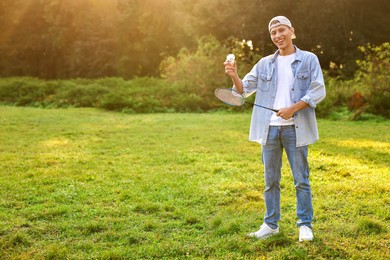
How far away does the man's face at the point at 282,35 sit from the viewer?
4254 millimetres

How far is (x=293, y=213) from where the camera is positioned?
5.37 meters

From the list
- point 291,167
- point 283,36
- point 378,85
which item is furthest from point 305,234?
point 378,85

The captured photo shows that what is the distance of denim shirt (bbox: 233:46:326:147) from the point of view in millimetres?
4163

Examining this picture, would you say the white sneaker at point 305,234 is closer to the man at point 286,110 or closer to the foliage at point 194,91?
the man at point 286,110

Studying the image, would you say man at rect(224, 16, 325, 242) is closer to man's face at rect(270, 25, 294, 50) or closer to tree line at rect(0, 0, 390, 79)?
man's face at rect(270, 25, 294, 50)

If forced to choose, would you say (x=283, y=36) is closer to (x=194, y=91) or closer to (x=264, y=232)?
(x=264, y=232)

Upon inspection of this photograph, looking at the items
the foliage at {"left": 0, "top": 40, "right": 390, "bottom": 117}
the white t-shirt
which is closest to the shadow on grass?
the white t-shirt

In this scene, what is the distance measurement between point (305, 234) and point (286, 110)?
1248mm

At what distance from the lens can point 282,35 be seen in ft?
14.0

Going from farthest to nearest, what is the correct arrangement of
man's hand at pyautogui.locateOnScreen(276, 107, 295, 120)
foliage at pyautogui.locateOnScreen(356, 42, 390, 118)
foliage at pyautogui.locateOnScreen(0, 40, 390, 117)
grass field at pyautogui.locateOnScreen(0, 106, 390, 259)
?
foliage at pyautogui.locateOnScreen(0, 40, 390, 117) < foliage at pyautogui.locateOnScreen(356, 42, 390, 118) < grass field at pyautogui.locateOnScreen(0, 106, 390, 259) < man's hand at pyautogui.locateOnScreen(276, 107, 295, 120)

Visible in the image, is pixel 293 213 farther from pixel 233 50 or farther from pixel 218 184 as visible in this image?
pixel 233 50

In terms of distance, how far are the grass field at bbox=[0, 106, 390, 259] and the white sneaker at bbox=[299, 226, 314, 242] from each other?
0.18ft

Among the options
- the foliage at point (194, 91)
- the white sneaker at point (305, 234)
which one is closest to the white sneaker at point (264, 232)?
the white sneaker at point (305, 234)

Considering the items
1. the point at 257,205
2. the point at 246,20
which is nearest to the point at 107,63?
the point at 246,20
